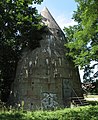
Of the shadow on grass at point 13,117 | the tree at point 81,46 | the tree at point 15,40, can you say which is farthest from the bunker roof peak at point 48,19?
the shadow on grass at point 13,117

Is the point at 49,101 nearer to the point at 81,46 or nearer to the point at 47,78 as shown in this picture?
the point at 47,78

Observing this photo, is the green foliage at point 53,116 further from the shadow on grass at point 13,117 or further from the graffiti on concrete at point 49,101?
the graffiti on concrete at point 49,101

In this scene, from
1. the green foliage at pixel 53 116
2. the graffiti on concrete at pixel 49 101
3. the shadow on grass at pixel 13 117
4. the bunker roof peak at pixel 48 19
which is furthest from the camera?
the bunker roof peak at pixel 48 19

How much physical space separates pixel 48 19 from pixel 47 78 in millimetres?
7501

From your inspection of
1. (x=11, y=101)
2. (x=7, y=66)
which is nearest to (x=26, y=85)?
(x=11, y=101)

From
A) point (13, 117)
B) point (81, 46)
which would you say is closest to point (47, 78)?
point (81, 46)

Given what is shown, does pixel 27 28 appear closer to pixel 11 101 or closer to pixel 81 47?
pixel 81 47

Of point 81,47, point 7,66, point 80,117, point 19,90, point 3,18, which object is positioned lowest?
point 80,117

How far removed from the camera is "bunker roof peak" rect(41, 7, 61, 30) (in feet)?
83.4

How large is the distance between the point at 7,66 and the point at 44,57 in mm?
4702

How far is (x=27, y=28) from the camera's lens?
25.0m

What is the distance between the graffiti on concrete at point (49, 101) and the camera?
822 inches

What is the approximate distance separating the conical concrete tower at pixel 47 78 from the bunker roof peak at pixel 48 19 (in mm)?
1076

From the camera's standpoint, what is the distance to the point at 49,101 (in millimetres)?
21047
